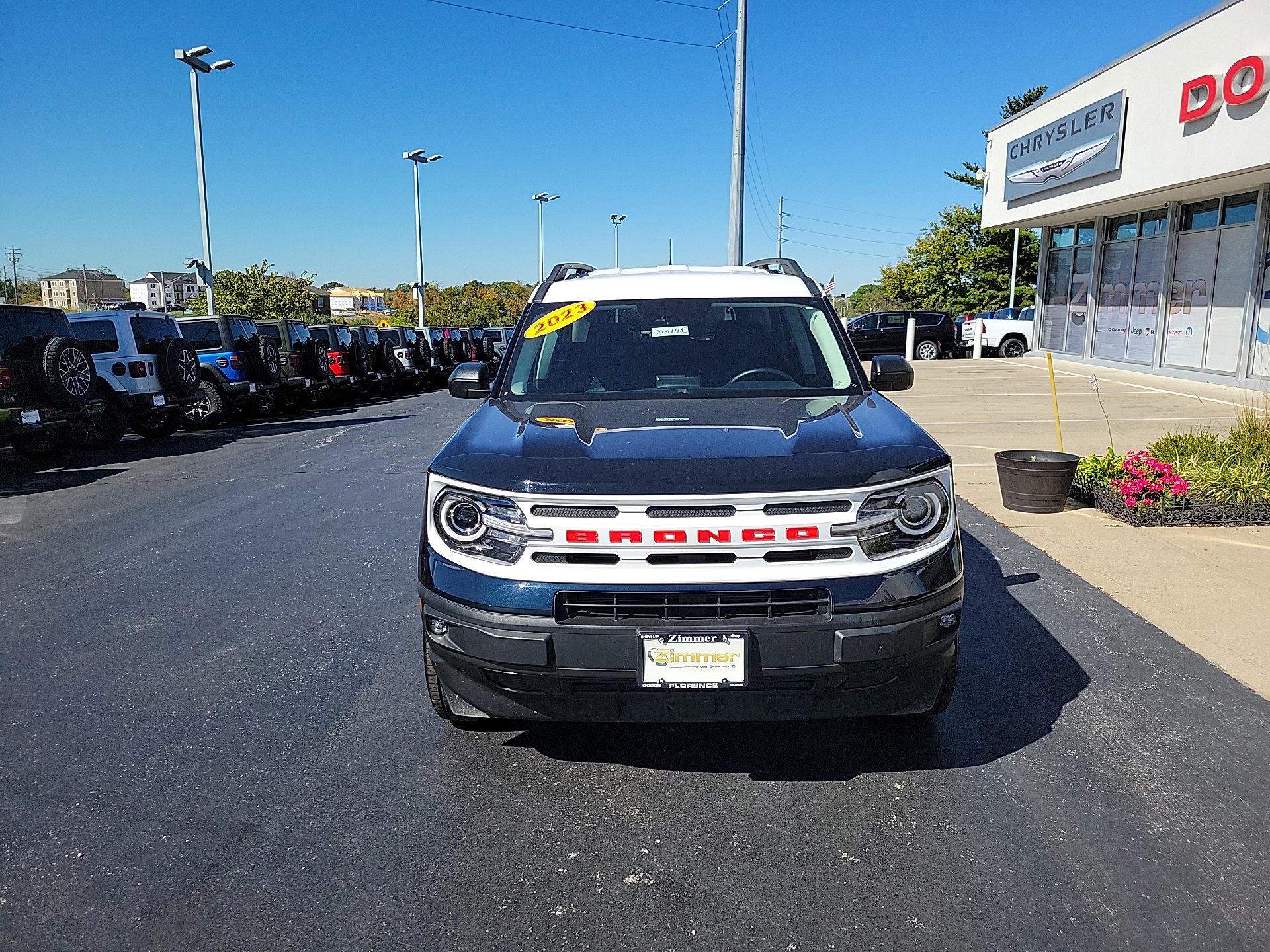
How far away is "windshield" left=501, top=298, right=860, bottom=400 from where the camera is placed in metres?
4.30

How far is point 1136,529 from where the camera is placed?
23.1 ft

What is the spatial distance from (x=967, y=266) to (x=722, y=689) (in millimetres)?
50040

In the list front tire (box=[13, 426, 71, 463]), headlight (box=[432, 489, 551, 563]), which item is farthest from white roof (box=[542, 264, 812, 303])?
front tire (box=[13, 426, 71, 463])

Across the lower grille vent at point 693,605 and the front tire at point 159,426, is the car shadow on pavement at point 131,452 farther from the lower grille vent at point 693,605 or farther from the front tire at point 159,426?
the lower grille vent at point 693,605

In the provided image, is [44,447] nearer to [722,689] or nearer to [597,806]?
[597,806]

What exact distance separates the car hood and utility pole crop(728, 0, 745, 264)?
57.2 ft

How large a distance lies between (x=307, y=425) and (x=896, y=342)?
20991 millimetres

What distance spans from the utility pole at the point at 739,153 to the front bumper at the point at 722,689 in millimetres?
18417

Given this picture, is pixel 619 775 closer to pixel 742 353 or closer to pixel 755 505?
pixel 755 505

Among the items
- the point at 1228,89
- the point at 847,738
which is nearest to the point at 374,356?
the point at 1228,89

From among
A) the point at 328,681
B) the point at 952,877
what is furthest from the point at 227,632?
the point at 952,877

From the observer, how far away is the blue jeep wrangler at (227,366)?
15977 mm

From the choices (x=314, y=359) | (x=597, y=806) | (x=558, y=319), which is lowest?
(x=597, y=806)

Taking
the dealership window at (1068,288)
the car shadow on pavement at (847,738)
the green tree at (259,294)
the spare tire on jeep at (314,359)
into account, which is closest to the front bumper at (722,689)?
the car shadow on pavement at (847,738)
